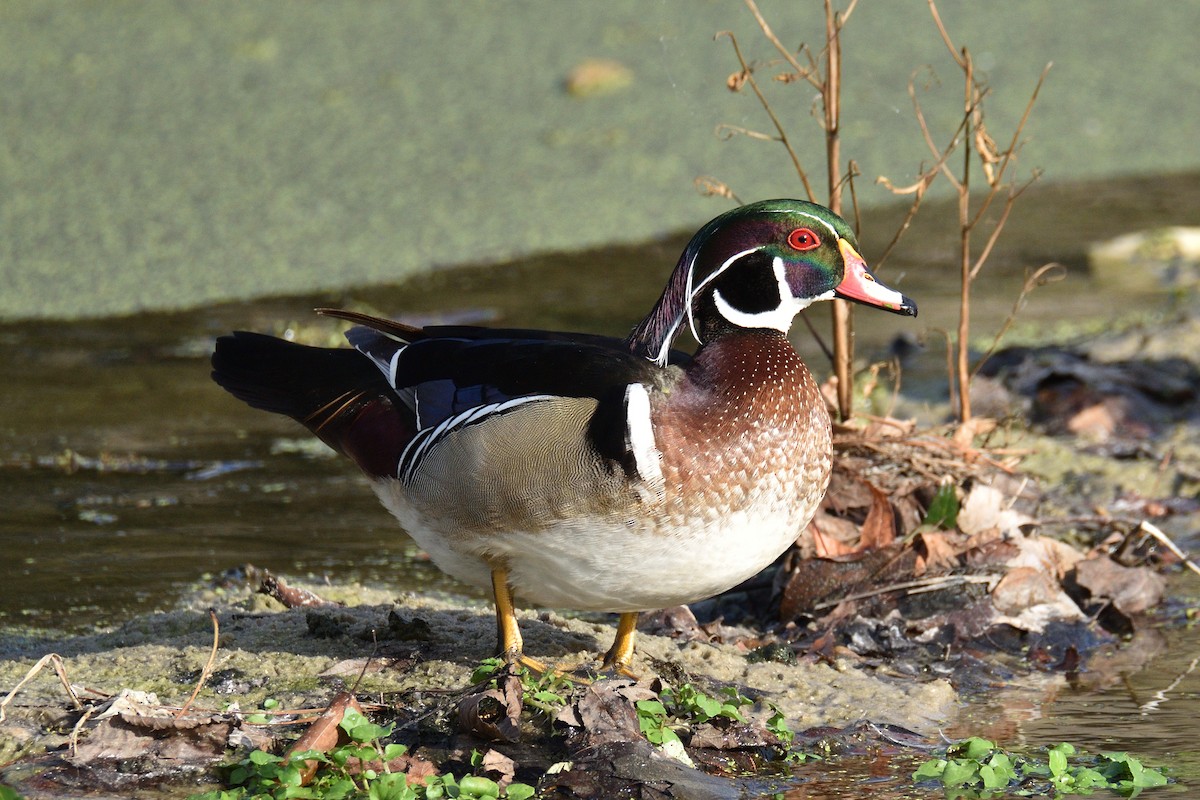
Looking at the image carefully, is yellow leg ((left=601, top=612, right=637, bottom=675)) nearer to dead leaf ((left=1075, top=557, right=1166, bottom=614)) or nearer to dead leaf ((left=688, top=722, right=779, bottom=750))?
dead leaf ((left=688, top=722, right=779, bottom=750))

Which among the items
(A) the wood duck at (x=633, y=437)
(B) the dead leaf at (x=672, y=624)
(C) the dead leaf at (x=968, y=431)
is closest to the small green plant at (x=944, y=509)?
(C) the dead leaf at (x=968, y=431)

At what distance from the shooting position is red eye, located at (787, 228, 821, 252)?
10.8ft

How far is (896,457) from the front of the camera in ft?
14.2

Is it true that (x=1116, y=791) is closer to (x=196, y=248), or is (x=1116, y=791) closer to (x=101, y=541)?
(x=101, y=541)

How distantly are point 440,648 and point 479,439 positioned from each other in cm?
61

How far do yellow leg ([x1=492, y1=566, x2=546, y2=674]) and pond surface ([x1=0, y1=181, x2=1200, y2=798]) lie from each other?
710 mm

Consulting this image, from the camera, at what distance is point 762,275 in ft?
10.9

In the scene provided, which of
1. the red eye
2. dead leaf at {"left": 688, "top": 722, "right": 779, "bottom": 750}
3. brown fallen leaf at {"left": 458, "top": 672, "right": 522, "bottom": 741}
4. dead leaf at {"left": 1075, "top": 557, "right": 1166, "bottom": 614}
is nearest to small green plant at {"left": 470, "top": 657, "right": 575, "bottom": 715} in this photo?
brown fallen leaf at {"left": 458, "top": 672, "right": 522, "bottom": 741}

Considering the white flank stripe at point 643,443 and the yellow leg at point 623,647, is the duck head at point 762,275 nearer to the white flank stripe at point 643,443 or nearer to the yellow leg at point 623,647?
the white flank stripe at point 643,443

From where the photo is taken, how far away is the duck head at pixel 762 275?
10.8ft


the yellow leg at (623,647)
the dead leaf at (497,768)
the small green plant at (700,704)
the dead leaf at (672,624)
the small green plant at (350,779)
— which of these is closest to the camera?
the small green plant at (350,779)

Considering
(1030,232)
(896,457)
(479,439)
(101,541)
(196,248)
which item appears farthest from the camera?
(1030,232)

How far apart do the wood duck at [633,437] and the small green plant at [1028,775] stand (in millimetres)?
547

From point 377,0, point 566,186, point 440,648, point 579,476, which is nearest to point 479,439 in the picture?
point 579,476
